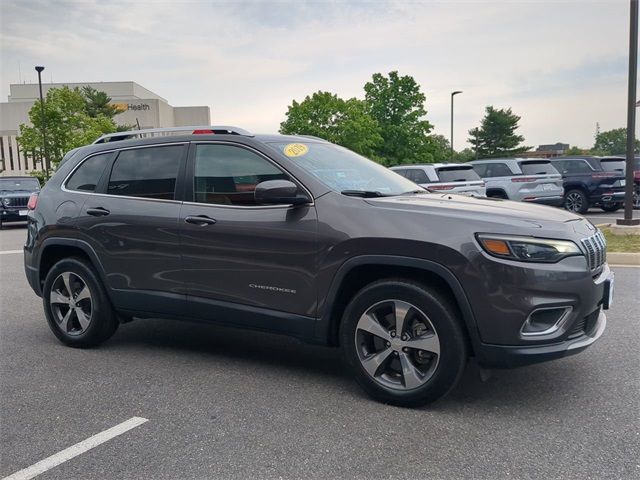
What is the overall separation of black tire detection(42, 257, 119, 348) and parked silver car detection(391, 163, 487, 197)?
33.5ft

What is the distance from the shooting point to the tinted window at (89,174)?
5016mm

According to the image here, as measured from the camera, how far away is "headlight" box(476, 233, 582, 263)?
3260mm

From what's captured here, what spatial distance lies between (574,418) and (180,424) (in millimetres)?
2323

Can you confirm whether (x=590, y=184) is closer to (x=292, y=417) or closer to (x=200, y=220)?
(x=200, y=220)

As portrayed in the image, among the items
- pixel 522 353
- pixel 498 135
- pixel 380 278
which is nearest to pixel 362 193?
pixel 380 278

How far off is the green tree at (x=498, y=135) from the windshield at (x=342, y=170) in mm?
77180

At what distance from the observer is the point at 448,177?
14359 millimetres

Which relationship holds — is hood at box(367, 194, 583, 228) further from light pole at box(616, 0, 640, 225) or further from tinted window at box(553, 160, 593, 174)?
tinted window at box(553, 160, 593, 174)

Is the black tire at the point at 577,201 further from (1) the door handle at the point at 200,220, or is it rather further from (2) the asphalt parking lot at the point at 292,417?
(1) the door handle at the point at 200,220

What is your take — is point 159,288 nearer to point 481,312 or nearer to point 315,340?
point 315,340

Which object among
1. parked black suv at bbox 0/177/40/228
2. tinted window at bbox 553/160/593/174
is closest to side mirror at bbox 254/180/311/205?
tinted window at bbox 553/160/593/174

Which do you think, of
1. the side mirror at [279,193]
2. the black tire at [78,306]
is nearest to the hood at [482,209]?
the side mirror at [279,193]

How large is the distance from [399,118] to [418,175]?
4120 centimetres

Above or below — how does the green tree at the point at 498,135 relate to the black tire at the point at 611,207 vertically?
above
